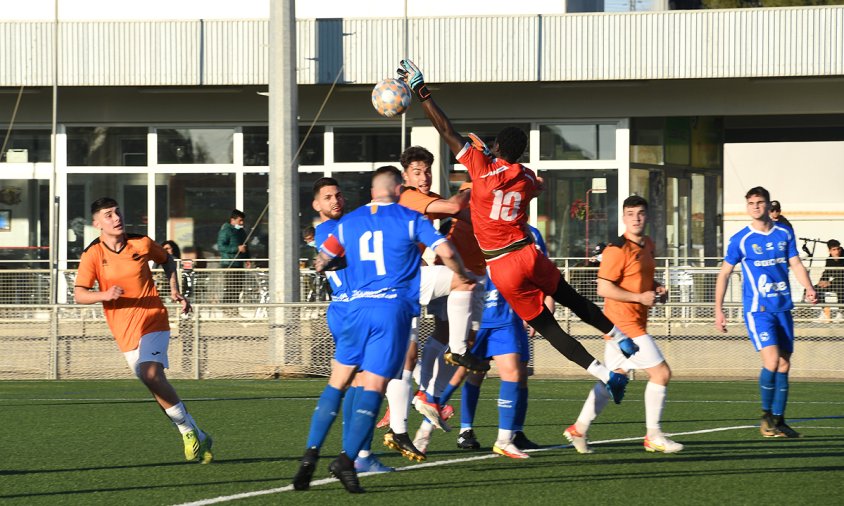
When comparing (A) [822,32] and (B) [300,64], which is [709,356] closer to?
(A) [822,32]

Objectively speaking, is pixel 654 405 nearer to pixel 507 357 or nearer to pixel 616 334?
pixel 616 334

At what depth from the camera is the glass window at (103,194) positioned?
86.8 ft

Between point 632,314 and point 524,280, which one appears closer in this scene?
point 524,280

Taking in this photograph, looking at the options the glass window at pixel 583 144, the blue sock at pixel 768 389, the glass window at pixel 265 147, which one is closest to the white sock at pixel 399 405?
the blue sock at pixel 768 389

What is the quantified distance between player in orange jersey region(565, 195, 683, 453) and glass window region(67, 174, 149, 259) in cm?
1798

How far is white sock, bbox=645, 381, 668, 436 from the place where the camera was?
31.9ft

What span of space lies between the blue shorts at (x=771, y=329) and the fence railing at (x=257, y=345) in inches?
277

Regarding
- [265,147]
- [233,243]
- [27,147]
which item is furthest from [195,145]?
[233,243]

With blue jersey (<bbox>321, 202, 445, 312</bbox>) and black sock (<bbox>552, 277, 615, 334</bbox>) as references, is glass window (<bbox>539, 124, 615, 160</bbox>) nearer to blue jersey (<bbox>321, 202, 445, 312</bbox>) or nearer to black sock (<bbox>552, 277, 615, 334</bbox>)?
black sock (<bbox>552, 277, 615, 334</bbox>)

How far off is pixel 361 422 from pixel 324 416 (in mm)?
219

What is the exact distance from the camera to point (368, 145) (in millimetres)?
26000

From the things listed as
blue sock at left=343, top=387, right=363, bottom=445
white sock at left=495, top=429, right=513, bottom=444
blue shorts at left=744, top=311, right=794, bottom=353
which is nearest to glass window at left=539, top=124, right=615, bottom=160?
blue shorts at left=744, top=311, right=794, bottom=353

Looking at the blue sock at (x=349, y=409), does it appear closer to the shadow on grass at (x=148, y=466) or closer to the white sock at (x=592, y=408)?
the shadow on grass at (x=148, y=466)

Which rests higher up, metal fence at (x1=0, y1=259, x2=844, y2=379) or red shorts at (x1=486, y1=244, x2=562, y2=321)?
red shorts at (x1=486, y1=244, x2=562, y2=321)
